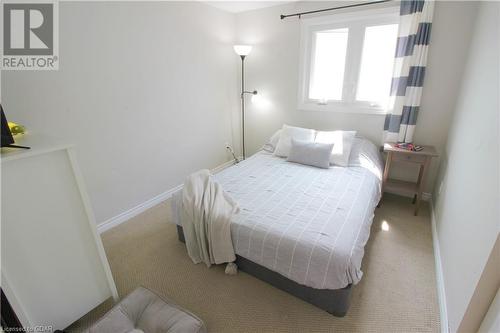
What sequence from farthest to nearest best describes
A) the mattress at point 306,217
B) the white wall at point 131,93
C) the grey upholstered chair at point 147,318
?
the white wall at point 131,93
the mattress at point 306,217
the grey upholstered chair at point 147,318

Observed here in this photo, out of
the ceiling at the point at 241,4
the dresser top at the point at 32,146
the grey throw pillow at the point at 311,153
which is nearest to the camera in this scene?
the dresser top at the point at 32,146

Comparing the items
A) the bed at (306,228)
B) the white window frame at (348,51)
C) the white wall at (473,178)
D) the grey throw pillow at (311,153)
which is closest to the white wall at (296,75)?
the white window frame at (348,51)

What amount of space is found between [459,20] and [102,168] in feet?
12.1

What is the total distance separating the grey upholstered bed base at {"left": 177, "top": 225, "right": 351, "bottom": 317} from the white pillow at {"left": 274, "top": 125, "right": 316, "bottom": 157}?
1.51 meters

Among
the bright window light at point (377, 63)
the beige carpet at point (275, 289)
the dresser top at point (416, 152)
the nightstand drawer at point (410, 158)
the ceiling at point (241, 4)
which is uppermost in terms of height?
the ceiling at point (241, 4)

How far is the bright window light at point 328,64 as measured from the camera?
283cm

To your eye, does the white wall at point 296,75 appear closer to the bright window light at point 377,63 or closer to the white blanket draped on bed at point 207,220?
the bright window light at point 377,63

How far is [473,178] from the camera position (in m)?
1.42

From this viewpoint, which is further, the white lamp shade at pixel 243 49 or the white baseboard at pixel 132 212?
the white lamp shade at pixel 243 49

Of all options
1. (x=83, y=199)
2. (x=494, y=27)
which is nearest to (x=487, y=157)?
(x=494, y=27)

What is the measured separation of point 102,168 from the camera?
2225mm

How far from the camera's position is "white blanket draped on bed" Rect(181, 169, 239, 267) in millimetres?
1688

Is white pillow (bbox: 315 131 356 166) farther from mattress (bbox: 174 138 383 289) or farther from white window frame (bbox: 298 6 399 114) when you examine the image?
white window frame (bbox: 298 6 399 114)

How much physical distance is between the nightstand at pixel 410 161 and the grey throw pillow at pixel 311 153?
0.63m
